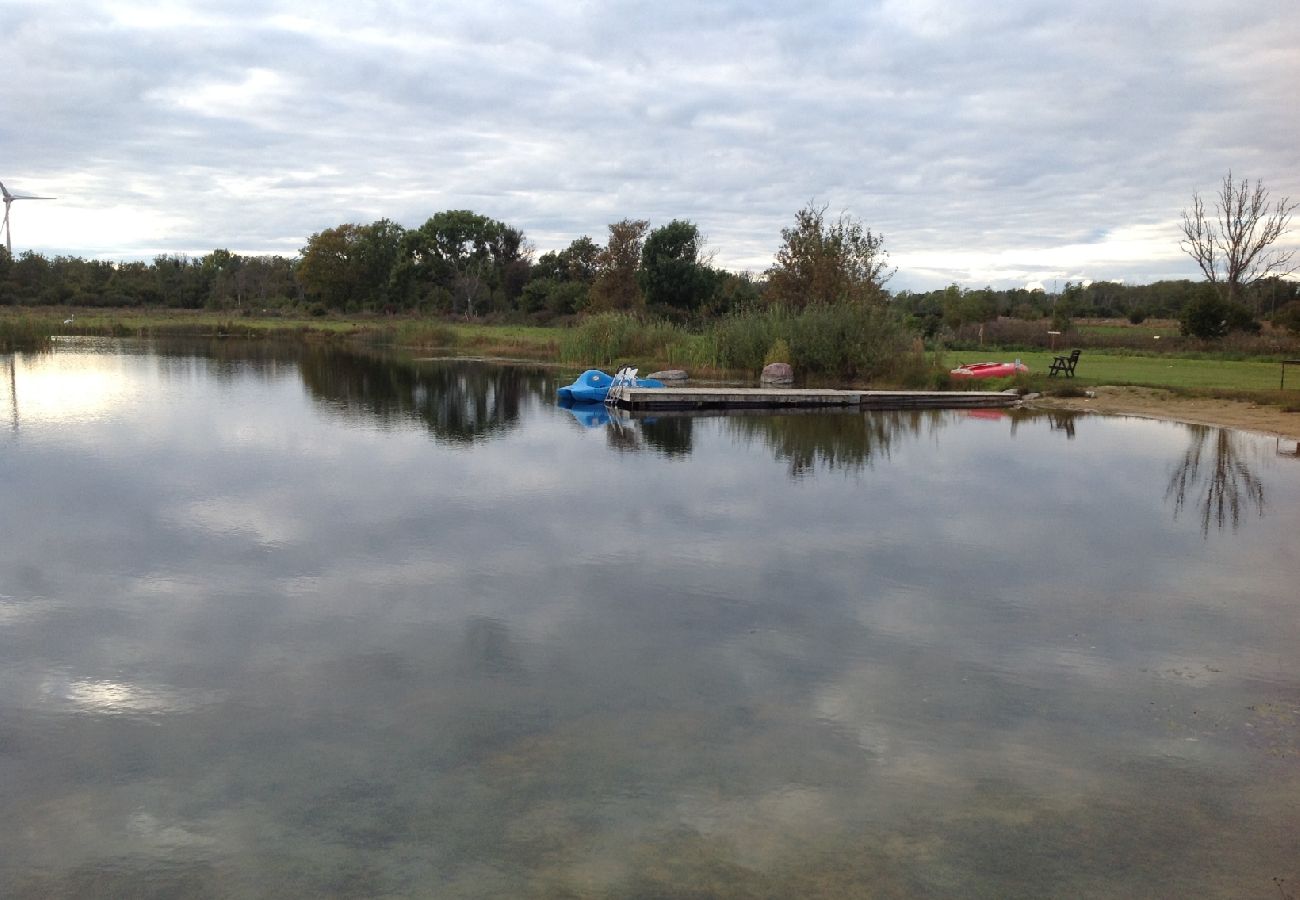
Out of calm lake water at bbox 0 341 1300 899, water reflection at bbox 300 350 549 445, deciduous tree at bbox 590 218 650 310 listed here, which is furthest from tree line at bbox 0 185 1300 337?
calm lake water at bbox 0 341 1300 899

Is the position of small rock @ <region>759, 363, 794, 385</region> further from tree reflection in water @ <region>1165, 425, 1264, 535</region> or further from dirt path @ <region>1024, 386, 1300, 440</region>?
tree reflection in water @ <region>1165, 425, 1264, 535</region>

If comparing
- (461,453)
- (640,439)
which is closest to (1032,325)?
(640,439)

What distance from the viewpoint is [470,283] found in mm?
70000

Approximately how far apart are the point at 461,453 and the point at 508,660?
8.79m

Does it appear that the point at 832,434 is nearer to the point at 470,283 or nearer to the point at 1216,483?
the point at 1216,483

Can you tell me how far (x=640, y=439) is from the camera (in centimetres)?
1714

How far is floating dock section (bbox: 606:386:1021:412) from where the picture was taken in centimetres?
2186

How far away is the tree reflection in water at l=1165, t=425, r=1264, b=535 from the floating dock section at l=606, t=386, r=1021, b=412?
21.8ft

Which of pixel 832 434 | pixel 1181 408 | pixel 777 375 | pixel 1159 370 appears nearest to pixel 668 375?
pixel 777 375

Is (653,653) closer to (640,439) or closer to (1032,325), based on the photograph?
(640,439)

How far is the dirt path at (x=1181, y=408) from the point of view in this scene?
18.3 metres

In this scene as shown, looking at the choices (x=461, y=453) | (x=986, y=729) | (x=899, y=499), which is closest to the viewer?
(x=986, y=729)

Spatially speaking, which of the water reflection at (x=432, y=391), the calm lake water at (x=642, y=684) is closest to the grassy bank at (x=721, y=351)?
the water reflection at (x=432, y=391)

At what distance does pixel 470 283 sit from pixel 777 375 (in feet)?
157
